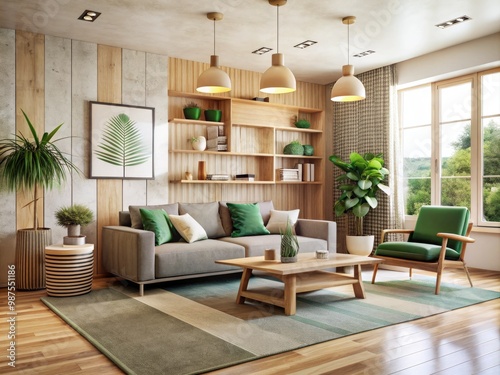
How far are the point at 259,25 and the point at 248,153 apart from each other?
1972mm

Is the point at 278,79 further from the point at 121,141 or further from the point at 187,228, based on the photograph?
the point at 121,141

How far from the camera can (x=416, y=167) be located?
21.2 ft

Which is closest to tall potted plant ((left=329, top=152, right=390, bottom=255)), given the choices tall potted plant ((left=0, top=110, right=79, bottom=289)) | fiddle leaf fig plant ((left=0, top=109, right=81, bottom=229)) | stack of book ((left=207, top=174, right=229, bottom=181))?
stack of book ((left=207, top=174, right=229, bottom=181))

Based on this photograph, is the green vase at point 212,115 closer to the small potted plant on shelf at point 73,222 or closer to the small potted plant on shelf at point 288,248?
the small potted plant on shelf at point 73,222

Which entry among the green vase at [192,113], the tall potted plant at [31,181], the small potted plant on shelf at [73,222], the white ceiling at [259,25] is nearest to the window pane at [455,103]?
the white ceiling at [259,25]

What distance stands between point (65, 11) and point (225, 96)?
245 cm

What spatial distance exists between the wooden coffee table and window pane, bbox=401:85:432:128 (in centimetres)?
298

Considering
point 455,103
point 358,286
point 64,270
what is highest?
point 455,103

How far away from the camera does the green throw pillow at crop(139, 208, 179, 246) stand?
478cm

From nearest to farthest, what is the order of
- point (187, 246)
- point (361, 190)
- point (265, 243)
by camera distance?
point (187, 246) → point (265, 243) → point (361, 190)

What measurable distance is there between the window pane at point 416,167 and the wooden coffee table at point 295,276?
2.53 metres

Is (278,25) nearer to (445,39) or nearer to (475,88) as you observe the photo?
(445,39)

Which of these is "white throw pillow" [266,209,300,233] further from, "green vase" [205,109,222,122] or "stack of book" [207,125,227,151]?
"green vase" [205,109,222,122]

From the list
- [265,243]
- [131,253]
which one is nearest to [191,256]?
[131,253]
